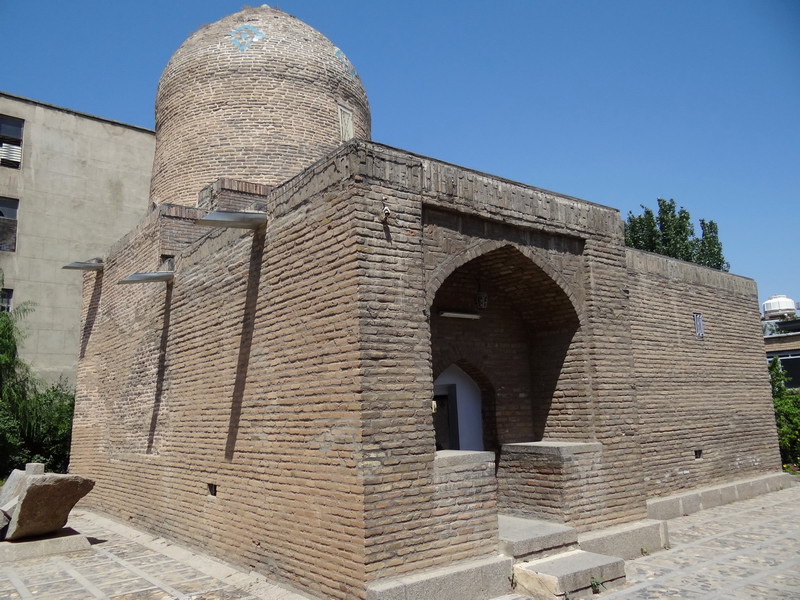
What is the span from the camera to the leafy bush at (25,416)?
14.3m

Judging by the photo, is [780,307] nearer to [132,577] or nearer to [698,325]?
[698,325]

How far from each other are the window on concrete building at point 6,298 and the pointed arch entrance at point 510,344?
44.3 ft

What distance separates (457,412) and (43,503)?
504cm

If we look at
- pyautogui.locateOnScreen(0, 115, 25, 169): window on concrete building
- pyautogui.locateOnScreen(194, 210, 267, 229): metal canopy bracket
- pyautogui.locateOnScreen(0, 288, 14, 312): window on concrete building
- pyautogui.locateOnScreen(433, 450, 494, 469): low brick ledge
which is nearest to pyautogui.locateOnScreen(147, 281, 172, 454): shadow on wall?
pyautogui.locateOnScreen(194, 210, 267, 229): metal canopy bracket

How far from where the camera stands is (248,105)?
37.6 feet

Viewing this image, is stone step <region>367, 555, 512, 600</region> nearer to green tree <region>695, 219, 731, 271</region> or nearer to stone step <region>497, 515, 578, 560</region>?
stone step <region>497, 515, 578, 560</region>

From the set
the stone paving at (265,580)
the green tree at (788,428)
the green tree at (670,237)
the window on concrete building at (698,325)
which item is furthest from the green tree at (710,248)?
the stone paving at (265,580)

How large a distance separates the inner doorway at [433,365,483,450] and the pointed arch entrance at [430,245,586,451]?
45mm

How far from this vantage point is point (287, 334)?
6.17 m

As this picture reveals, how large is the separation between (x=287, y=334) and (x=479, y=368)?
2.46 meters

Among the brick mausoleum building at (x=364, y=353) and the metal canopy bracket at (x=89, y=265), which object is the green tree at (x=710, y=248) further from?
the metal canopy bracket at (x=89, y=265)

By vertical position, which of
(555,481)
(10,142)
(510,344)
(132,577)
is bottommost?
(132,577)

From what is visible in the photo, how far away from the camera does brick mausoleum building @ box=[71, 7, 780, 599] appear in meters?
5.40

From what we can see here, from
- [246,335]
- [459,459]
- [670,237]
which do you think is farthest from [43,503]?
[670,237]
